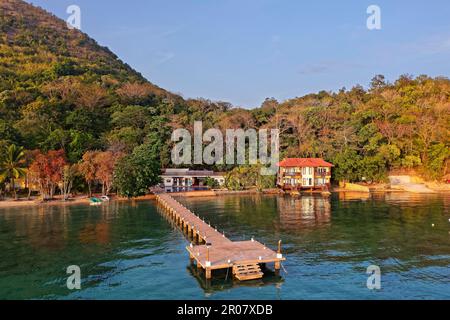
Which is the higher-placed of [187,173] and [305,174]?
[187,173]

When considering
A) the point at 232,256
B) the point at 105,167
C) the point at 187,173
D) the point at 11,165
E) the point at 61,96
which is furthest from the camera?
the point at 61,96

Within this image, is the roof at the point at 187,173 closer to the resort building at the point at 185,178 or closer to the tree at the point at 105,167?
the resort building at the point at 185,178

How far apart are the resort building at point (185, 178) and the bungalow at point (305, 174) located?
10.7m

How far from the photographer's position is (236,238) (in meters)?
33.2

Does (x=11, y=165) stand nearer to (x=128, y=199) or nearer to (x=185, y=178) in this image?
(x=128, y=199)

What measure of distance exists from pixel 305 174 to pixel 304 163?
1871mm

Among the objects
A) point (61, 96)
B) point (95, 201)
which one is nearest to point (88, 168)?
point (95, 201)

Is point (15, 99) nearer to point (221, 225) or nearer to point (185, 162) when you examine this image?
point (185, 162)

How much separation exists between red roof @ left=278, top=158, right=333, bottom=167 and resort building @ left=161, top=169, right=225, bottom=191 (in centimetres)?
1102

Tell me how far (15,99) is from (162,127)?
101 ft

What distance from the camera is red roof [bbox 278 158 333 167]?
68.2 m

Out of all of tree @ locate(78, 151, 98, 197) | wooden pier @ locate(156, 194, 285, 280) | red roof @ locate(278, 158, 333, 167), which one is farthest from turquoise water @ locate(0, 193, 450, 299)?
red roof @ locate(278, 158, 333, 167)

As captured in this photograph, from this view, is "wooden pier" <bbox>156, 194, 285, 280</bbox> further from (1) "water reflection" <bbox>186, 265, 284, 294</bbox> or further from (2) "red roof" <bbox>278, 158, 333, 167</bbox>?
(2) "red roof" <bbox>278, 158, 333, 167</bbox>
